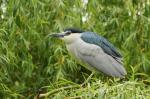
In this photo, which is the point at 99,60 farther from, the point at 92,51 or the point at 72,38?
the point at 72,38

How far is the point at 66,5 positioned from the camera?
14.7 ft

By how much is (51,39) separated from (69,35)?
412mm

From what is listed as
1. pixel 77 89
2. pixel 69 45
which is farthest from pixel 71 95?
pixel 69 45

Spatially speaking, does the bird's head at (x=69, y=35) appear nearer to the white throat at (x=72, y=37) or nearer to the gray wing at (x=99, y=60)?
the white throat at (x=72, y=37)

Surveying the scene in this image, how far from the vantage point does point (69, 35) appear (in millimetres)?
4039

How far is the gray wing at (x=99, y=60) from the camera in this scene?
3928 mm

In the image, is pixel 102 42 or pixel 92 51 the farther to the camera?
pixel 92 51

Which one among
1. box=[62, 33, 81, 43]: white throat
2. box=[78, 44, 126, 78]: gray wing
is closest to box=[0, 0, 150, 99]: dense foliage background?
box=[78, 44, 126, 78]: gray wing

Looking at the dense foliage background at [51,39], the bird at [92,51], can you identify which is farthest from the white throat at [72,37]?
the dense foliage background at [51,39]

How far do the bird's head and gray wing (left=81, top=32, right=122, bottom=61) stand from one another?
0.15 ft

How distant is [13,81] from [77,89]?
5.72 feet

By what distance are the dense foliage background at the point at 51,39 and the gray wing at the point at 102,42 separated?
0.72ft

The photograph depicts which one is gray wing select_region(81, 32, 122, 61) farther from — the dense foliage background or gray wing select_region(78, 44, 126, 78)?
the dense foliage background

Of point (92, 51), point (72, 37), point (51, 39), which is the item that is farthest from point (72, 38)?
point (51, 39)
